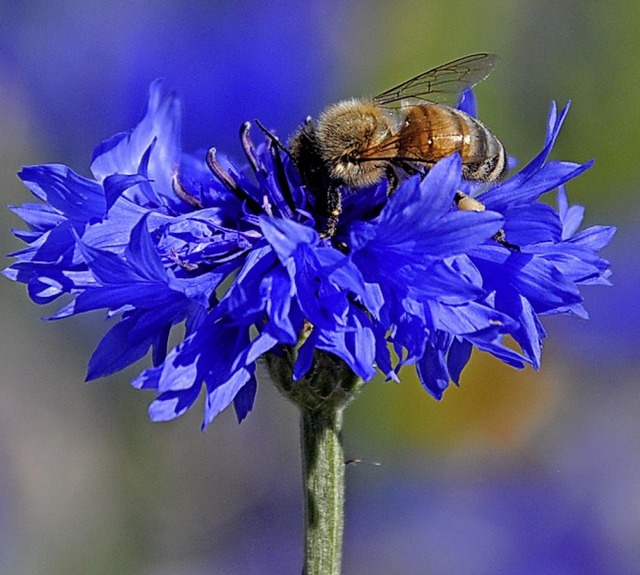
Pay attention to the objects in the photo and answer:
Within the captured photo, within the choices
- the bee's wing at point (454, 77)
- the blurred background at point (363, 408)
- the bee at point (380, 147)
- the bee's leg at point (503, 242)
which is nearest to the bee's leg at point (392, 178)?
the bee at point (380, 147)

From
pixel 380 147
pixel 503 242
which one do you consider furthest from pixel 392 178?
pixel 503 242

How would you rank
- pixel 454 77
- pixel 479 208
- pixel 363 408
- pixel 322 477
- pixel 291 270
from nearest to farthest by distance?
pixel 291 270, pixel 479 208, pixel 322 477, pixel 454 77, pixel 363 408

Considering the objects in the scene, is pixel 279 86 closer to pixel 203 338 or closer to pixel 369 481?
pixel 369 481

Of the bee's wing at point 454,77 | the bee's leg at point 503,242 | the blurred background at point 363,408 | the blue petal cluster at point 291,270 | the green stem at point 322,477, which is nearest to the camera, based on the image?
Answer: the blue petal cluster at point 291,270

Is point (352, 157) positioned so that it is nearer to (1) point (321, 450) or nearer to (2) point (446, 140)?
(2) point (446, 140)

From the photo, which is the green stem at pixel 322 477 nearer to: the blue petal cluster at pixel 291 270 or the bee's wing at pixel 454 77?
the blue petal cluster at pixel 291 270
